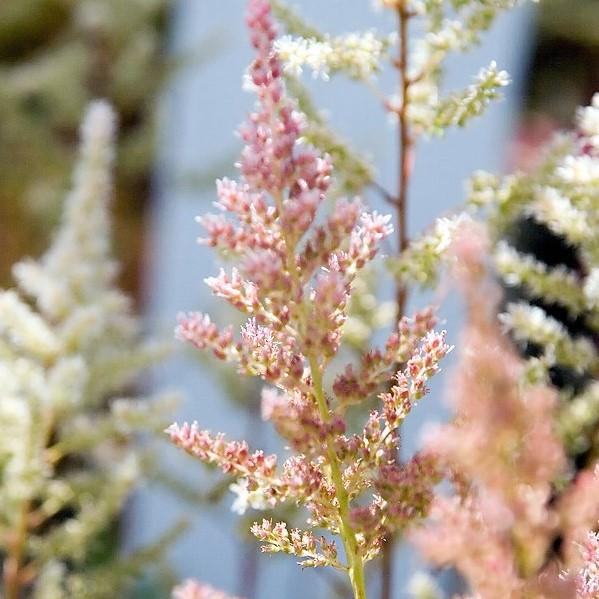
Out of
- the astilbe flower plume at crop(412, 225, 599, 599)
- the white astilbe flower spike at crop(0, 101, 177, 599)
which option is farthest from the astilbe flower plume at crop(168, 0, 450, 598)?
the white astilbe flower spike at crop(0, 101, 177, 599)

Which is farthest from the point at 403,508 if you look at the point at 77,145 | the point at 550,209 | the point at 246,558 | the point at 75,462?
the point at 77,145

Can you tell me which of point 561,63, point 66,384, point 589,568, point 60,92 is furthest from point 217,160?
point 589,568

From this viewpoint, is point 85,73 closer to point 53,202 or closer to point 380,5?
point 53,202

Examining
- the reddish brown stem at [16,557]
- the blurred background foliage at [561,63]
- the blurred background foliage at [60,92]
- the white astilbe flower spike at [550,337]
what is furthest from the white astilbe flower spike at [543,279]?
the blurred background foliage at [60,92]

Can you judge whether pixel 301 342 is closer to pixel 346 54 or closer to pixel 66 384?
pixel 346 54

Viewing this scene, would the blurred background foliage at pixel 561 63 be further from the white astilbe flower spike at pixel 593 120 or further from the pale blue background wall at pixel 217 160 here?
the white astilbe flower spike at pixel 593 120

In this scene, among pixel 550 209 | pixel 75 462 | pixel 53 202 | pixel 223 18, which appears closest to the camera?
pixel 550 209
